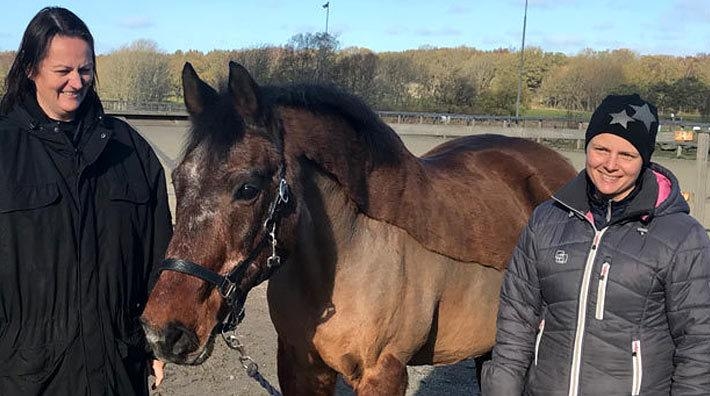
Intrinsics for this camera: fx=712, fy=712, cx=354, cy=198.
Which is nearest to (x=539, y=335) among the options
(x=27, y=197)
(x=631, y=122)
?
(x=631, y=122)

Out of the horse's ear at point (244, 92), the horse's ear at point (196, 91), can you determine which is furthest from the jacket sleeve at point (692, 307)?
the horse's ear at point (196, 91)

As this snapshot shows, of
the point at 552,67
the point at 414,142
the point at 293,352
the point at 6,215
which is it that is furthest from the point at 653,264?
the point at 552,67

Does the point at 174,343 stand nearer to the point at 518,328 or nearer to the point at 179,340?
the point at 179,340

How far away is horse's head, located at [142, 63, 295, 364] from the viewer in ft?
6.88

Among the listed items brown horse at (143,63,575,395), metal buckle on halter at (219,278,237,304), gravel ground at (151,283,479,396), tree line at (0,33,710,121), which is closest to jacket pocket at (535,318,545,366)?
brown horse at (143,63,575,395)

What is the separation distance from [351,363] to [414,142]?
8.60 metres

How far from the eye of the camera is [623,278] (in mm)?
2012

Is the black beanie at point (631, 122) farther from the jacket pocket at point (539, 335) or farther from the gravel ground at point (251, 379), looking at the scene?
the gravel ground at point (251, 379)

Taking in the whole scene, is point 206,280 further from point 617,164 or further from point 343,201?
point 617,164

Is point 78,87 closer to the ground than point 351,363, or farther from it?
farther from it

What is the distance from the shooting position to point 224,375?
4.85 meters

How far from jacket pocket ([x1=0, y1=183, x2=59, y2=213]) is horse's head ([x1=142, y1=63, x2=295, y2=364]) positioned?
371 mm

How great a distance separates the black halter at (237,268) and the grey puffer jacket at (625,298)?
82cm

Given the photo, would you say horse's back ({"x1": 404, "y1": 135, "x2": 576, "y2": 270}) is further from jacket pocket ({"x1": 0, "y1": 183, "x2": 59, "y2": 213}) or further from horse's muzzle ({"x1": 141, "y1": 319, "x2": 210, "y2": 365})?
jacket pocket ({"x1": 0, "y1": 183, "x2": 59, "y2": 213})
